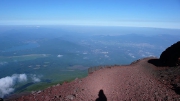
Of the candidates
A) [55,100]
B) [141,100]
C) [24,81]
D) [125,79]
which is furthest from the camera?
[24,81]

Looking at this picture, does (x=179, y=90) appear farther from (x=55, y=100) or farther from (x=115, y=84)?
(x=55, y=100)

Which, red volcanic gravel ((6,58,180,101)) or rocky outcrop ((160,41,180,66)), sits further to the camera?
rocky outcrop ((160,41,180,66))

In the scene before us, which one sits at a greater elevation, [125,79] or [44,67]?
[125,79]

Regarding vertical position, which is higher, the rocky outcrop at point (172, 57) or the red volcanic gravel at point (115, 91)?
the rocky outcrop at point (172, 57)

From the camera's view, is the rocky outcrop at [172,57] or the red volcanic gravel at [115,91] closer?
the red volcanic gravel at [115,91]

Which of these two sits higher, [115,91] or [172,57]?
[172,57]

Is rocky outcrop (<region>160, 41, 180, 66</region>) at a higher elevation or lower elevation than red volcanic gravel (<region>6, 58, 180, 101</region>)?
higher

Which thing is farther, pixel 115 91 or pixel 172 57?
pixel 172 57

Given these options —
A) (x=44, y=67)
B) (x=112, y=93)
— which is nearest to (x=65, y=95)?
(x=112, y=93)

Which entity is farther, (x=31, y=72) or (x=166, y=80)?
(x=31, y=72)

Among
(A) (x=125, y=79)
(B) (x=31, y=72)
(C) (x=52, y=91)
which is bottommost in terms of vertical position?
(B) (x=31, y=72)

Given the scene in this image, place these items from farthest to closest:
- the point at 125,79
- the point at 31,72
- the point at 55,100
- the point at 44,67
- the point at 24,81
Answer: the point at 44,67
the point at 31,72
the point at 24,81
the point at 125,79
the point at 55,100
